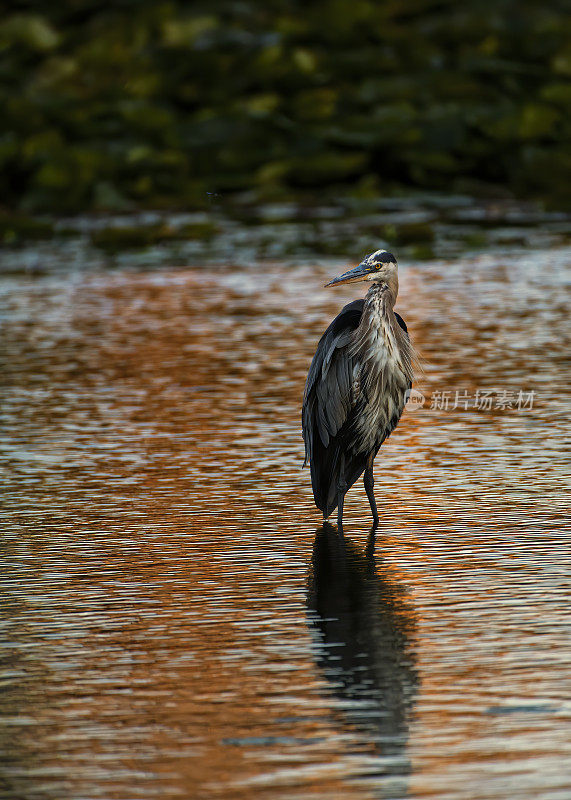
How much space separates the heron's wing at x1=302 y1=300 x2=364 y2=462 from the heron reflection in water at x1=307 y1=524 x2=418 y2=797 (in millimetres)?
573

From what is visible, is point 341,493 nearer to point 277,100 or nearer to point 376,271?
point 376,271

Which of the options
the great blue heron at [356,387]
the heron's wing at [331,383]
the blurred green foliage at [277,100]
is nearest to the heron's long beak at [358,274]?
the great blue heron at [356,387]

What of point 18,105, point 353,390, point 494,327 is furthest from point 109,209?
point 353,390

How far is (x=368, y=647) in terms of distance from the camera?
7.05 metres

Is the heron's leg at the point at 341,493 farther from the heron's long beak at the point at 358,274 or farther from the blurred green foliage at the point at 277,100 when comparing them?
the blurred green foliage at the point at 277,100

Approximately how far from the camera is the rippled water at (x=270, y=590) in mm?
5816

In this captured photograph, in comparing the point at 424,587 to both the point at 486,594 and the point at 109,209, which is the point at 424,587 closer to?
the point at 486,594

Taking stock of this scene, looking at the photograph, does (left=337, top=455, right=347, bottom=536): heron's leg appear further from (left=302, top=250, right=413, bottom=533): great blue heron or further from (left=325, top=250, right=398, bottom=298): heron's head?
(left=325, top=250, right=398, bottom=298): heron's head

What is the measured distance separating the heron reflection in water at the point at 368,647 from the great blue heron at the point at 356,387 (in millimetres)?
406

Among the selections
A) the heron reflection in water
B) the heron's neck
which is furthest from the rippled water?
the heron's neck

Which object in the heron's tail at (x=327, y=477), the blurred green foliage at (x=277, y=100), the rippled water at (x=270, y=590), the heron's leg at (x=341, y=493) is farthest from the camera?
the blurred green foliage at (x=277, y=100)

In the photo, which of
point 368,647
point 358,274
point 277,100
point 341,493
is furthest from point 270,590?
point 277,100

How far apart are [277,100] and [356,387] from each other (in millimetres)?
26693

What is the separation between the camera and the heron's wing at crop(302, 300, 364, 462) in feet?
30.4
